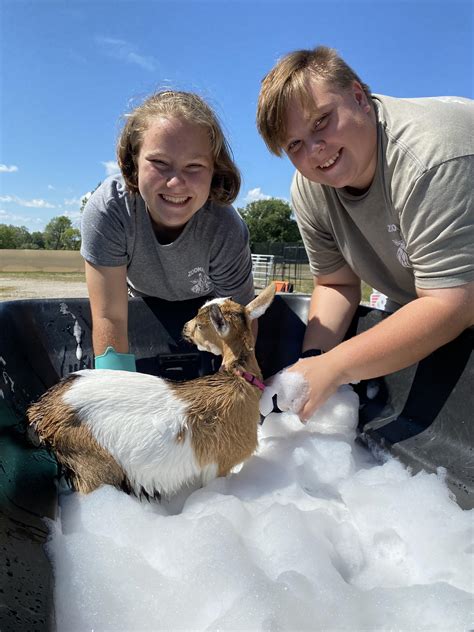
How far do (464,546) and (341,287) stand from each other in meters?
1.35

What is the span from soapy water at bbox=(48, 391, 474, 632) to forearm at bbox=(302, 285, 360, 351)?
641 mm

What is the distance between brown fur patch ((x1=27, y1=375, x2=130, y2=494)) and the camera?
146 centimetres

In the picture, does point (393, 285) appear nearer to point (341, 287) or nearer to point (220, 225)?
point (341, 287)

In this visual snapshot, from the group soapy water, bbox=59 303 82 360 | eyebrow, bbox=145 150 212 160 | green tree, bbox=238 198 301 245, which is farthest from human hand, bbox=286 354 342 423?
green tree, bbox=238 198 301 245

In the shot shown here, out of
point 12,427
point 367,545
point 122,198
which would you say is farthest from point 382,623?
point 122,198

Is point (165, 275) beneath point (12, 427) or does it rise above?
above

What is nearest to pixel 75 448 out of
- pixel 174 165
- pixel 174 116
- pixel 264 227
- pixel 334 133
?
pixel 174 165

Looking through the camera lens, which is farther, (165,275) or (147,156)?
(165,275)

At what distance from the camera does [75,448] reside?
1471 millimetres

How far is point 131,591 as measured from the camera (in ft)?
4.04

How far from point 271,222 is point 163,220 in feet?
165

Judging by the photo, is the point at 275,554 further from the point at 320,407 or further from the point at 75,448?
the point at 320,407

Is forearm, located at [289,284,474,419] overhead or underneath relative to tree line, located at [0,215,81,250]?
underneath

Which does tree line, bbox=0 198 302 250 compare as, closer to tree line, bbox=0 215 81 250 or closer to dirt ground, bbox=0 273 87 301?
tree line, bbox=0 215 81 250
